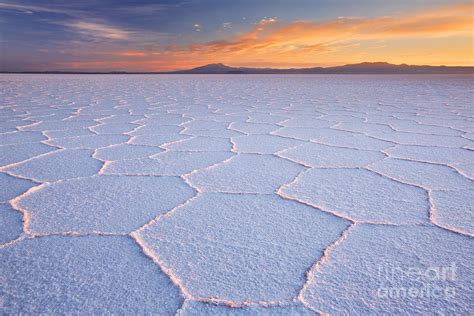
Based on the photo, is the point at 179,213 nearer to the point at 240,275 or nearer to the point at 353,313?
the point at 240,275

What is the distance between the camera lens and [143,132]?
2.54m

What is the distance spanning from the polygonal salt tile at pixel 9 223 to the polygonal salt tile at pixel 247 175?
59cm

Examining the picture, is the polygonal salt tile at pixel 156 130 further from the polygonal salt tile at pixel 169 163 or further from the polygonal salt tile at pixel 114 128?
the polygonal salt tile at pixel 169 163

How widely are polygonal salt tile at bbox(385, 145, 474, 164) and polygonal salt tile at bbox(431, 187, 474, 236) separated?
466mm

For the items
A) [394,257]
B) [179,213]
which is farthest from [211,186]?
[394,257]

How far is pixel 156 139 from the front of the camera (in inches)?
89.8

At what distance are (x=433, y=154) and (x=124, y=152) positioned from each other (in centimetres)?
159

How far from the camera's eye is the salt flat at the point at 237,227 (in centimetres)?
73

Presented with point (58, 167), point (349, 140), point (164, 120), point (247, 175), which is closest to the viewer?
point (247, 175)

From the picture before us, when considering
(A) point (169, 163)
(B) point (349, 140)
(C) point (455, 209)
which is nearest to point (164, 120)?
(A) point (169, 163)

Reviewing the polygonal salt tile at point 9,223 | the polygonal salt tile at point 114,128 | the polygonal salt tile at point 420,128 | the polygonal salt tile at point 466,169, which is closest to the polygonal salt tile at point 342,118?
the polygonal salt tile at point 420,128

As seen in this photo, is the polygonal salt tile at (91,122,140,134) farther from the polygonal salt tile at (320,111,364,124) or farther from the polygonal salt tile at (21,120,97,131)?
the polygonal salt tile at (320,111,364,124)

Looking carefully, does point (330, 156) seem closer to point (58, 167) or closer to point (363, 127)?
point (363, 127)

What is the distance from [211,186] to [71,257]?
61 centimetres
